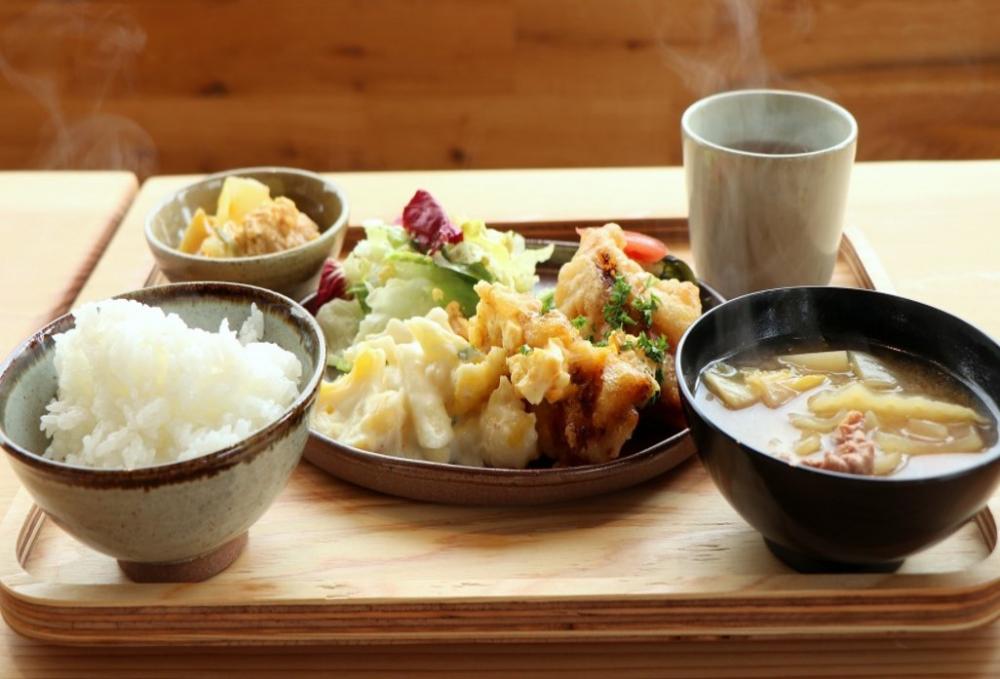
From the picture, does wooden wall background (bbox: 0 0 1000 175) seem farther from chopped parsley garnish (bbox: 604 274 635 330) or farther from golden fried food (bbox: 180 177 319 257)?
chopped parsley garnish (bbox: 604 274 635 330)

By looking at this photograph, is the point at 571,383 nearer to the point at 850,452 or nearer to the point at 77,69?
the point at 850,452

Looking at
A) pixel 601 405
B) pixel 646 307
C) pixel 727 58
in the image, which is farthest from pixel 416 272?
pixel 727 58

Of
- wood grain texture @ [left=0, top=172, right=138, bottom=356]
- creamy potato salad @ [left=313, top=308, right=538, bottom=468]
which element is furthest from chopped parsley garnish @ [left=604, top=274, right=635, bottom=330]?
wood grain texture @ [left=0, top=172, right=138, bottom=356]

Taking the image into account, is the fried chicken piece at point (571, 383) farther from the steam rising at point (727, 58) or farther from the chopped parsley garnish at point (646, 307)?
the steam rising at point (727, 58)

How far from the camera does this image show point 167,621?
1.60m

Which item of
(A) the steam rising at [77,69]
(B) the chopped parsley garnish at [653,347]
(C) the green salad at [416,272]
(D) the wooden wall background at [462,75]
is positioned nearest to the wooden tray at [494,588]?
(B) the chopped parsley garnish at [653,347]

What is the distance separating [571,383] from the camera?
6.19ft

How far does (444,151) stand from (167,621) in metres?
3.56

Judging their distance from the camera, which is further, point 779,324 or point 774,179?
point 774,179

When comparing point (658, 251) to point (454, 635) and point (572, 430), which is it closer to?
point (572, 430)

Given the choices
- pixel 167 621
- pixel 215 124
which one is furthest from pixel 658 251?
pixel 215 124

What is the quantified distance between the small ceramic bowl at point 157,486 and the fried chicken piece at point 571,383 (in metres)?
0.36

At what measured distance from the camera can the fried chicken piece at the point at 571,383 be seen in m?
1.84

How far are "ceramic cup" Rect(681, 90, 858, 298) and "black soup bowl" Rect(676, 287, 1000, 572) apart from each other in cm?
56
